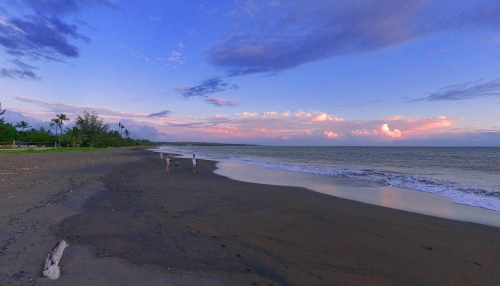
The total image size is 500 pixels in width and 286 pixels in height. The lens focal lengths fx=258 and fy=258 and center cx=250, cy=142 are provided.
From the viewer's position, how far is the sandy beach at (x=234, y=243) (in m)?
4.44

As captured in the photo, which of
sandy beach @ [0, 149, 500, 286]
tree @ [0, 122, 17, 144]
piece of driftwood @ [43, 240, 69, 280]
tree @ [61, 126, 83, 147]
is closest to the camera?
piece of driftwood @ [43, 240, 69, 280]

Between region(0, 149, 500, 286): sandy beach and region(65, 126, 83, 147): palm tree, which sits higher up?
region(65, 126, 83, 147): palm tree

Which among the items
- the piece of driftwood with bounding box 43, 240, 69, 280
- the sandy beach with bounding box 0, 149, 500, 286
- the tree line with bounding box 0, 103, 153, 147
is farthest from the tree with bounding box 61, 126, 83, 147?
the piece of driftwood with bounding box 43, 240, 69, 280

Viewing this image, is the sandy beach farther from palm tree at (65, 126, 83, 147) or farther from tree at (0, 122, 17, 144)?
palm tree at (65, 126, 83, 147)

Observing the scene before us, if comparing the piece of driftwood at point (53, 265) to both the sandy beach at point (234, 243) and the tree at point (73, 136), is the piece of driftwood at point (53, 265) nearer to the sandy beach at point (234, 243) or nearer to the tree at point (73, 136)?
the sandy beach at point (234, 243)

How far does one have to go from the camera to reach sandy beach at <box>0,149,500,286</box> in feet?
14.6

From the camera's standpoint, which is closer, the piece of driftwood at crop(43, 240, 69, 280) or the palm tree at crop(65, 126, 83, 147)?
the piece of driftwood at crop(43, 240, 69, 280)

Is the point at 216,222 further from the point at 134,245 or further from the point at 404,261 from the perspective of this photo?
the point at 404,261

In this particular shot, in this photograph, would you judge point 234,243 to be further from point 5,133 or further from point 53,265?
point 5,133

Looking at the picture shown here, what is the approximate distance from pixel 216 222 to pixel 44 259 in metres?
3.91

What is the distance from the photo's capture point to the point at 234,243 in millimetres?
5875

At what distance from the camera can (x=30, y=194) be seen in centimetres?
994

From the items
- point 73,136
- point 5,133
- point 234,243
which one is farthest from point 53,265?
point 73,136

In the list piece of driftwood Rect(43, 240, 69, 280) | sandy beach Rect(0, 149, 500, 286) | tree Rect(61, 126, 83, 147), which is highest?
tree Rect(61, 126, 83, 147)
